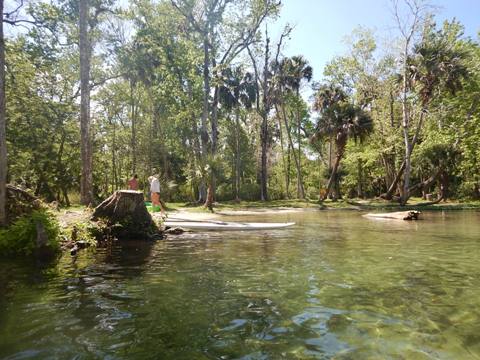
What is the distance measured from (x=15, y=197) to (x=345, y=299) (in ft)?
28.0

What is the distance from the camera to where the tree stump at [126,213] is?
38.3 ft

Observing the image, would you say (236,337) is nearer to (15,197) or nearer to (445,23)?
(15,197)

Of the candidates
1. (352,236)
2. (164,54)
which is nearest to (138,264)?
(352,236)

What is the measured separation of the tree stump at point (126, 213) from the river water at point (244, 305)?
2044 mm

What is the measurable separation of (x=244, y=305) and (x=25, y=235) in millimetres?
6368

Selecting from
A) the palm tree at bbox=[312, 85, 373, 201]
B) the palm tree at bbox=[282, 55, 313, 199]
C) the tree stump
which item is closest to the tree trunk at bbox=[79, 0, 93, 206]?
the tree stump

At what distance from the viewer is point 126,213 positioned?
39.0ft

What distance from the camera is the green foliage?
8.89 meters

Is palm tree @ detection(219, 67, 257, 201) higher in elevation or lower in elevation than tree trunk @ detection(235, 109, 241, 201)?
higher

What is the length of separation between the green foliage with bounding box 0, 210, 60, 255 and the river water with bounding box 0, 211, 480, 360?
80 centimetres

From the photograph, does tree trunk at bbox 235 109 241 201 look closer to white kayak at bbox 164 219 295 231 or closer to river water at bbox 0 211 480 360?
white kayak at bbox 164 219 295 231

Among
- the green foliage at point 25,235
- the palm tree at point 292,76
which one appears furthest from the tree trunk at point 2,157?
the palm tree at point 292,76

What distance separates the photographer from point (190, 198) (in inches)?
1890

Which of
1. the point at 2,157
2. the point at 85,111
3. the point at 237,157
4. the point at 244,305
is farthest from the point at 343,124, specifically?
the point at 244,305
